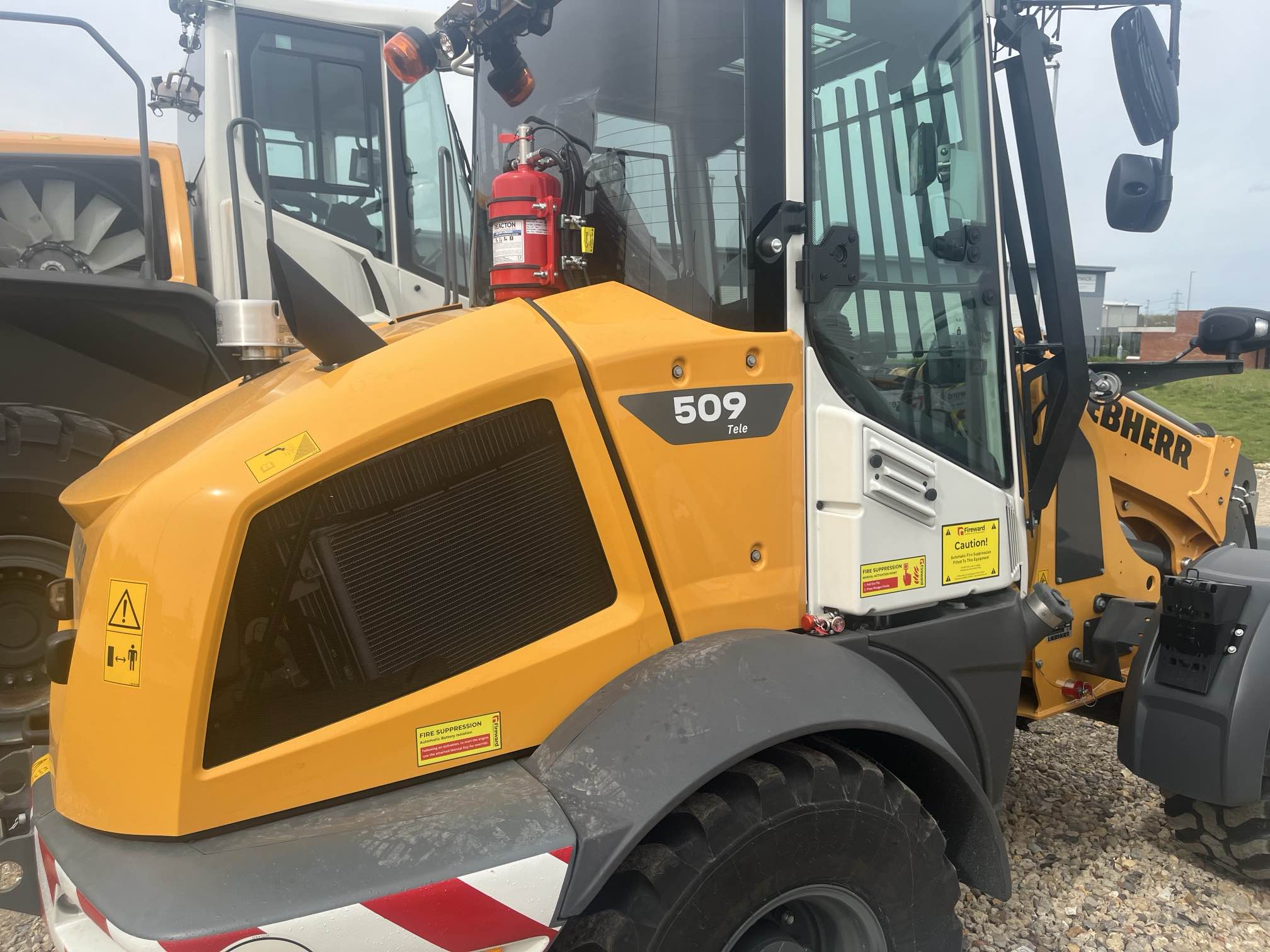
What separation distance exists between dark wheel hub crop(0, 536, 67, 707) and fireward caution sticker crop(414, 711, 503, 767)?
2348mm

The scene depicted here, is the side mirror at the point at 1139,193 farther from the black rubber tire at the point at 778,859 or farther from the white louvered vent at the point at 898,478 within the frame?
the black rubber tire at the point at 778,859

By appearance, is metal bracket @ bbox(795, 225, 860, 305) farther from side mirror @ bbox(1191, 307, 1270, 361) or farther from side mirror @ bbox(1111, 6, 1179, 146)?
side mirror @ bbox(1191, 307, 1270, 361)

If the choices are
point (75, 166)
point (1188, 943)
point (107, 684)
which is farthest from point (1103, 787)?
point (75, 166)

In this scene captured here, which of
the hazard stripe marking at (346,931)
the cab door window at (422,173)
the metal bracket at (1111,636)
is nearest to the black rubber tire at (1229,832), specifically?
the metal bracket at (1111,636)

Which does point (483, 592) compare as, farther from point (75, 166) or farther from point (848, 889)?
point (75, 166)

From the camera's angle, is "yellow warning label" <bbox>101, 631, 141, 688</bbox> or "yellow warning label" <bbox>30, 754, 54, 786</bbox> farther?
"yellow warning label" <bbox>30, 754, 54, 786</bbox>

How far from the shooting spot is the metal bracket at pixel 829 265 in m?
2.00

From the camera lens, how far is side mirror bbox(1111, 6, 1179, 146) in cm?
228

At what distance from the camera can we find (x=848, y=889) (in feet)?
6.12

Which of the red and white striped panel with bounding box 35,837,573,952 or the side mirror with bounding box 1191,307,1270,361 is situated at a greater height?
the side mirror with bounding box 1191,307,1270,361

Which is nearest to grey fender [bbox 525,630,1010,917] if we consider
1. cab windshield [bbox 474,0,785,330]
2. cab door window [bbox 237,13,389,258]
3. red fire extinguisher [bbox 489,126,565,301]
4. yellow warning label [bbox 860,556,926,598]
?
yellow warning label [bbox 860,556,926,598]

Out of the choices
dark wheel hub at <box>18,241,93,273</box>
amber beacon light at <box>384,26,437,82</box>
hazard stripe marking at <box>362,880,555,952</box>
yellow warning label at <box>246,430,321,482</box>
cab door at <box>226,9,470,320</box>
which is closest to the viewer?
hazard stripe marking at <box>362,880,555,952</box>

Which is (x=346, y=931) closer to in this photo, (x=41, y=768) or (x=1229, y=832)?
(x=41, y=768)

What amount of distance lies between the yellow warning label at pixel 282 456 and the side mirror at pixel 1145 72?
2.21m
